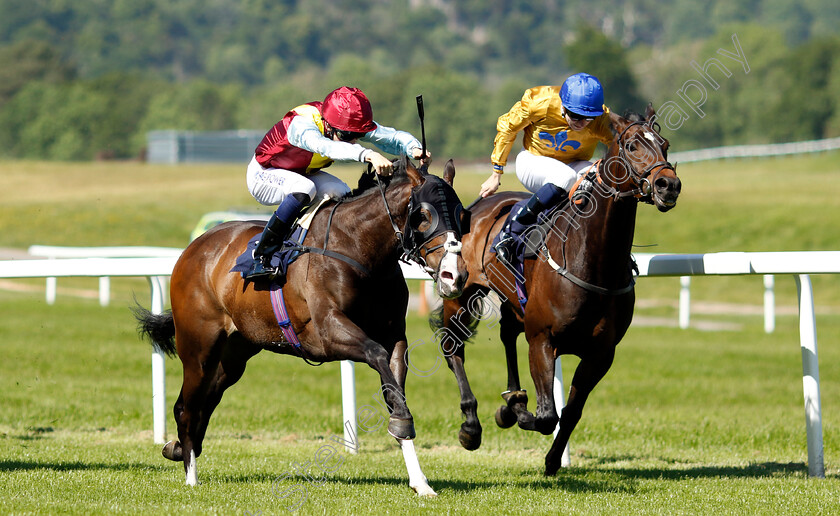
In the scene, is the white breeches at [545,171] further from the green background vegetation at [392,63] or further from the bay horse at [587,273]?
the green background vegetation at [392,63]

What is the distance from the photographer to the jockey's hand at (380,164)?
5715mm

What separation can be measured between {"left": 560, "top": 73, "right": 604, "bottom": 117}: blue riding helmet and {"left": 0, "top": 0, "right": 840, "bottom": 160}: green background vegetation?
11.2m

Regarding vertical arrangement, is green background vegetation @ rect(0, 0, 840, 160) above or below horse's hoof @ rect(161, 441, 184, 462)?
above

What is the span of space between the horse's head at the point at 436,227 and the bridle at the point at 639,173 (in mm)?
902

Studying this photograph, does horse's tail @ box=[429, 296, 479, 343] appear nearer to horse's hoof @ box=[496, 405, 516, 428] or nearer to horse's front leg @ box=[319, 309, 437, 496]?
horse's hoof @ box=[496, 405, 516, 428]

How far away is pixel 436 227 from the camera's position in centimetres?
540

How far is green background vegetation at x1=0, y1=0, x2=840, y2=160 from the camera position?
7500 cm

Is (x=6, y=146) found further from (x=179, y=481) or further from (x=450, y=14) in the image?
(x=450, y=14)

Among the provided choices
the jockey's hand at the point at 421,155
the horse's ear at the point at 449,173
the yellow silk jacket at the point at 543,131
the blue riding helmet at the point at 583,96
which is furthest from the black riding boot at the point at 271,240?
the blue riding helmet at the point at 583,96

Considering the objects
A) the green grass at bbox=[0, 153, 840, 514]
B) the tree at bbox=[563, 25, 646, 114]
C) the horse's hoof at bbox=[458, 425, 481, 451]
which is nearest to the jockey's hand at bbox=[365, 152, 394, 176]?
the horse's hoof at bbox=[458, 425, 481, 451]

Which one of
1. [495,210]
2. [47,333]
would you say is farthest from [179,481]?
[47,333]

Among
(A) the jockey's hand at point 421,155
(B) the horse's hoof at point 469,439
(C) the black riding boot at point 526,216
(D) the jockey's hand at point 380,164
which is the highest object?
(A) the jockey's hand at point 421,155

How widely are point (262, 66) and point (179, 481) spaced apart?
154 meters

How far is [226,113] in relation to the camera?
88625mm
